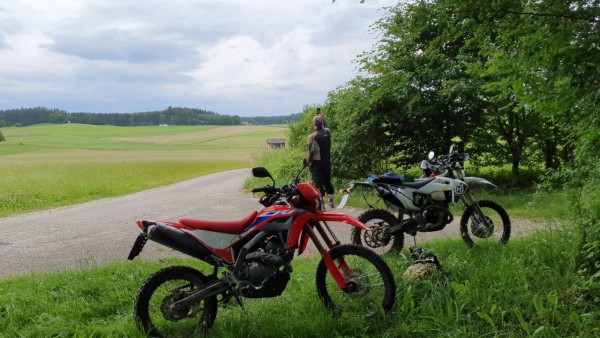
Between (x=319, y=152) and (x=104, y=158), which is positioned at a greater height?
(x=319, y=152)

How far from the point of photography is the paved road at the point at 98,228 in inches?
269

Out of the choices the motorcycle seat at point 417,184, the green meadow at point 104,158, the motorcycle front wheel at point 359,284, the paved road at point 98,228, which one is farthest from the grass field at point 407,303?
the green meadow at point 104,158

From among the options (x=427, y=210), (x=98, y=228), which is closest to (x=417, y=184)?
(x=427, y=210)

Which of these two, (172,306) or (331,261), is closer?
(172,306)

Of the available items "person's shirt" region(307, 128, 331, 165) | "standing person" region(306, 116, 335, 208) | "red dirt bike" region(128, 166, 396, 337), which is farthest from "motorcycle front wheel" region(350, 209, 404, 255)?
"person's shirt" region(307, 128, 331, 165)

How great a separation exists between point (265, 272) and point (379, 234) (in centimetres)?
230

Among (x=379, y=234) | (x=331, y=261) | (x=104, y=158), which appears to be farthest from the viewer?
(x=104, y=158)

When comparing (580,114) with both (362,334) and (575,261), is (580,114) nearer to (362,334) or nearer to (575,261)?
(575,261)

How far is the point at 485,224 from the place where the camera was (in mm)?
5836

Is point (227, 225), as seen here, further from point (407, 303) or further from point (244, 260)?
point (407, 303)

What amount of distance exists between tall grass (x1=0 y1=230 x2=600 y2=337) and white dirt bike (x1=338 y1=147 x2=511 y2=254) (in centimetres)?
59

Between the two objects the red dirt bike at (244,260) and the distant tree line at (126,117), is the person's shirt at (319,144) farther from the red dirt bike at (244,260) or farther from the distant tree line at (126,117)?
the distant tree line at (126,117)

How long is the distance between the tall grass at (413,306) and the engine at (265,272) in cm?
35

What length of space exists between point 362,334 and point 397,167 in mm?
11603
